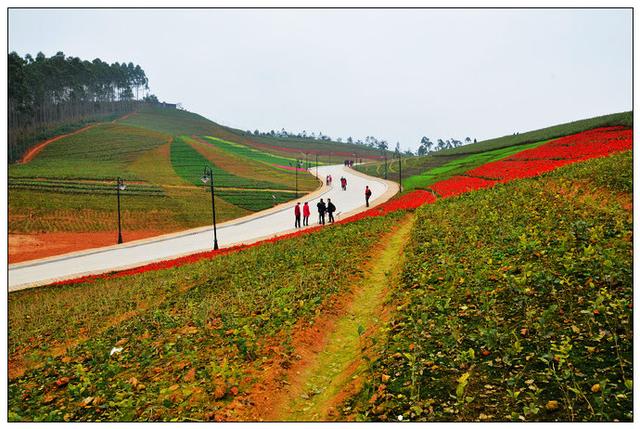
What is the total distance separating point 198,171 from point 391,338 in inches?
3148

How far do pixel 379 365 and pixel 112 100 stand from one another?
174m

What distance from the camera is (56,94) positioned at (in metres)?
108

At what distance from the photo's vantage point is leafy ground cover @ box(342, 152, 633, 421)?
198 inches

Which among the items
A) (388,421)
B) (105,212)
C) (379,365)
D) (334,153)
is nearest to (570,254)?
(379,365)

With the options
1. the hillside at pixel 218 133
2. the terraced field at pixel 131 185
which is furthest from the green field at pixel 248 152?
the terraced field at pixel 131 185

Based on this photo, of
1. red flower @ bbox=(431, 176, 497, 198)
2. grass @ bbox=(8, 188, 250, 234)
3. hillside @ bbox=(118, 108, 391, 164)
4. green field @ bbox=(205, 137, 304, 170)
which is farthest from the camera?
hillside @ bbox=(118, 108, 391, 164)

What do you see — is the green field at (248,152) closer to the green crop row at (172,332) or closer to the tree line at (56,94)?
the tree line at (56,94)

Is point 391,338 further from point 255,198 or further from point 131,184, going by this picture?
point 131,184

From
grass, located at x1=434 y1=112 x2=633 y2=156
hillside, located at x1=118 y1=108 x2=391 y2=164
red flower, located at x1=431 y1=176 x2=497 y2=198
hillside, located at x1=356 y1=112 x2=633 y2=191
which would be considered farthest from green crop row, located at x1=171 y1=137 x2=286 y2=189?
hillside, located at x1=118 y1=108 x2=391 y2=164

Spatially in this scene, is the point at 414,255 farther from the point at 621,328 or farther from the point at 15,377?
the point at 15,377

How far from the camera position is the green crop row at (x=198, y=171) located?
73.0 metres

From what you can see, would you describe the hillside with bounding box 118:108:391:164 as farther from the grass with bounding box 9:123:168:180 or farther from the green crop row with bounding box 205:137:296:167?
the grass with bounding box 9:123:168:180

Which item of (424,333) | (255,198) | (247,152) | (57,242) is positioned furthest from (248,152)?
(424,333)

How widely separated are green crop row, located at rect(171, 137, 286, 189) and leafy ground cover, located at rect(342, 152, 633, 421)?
63027 millimetres
